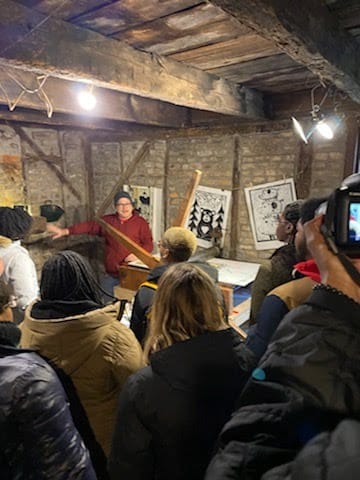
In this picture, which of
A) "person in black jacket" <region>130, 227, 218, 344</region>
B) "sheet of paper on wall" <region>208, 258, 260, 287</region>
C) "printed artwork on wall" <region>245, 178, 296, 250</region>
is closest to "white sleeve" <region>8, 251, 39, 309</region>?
→ "person in black jacket" <region>130, 227, 218, 344</region>

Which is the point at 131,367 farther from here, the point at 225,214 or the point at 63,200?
the point at 63,200

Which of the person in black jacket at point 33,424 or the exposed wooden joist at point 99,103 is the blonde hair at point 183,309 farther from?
the exposed wooden joist at point 99,103

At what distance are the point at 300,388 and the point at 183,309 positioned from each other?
2.37 ft

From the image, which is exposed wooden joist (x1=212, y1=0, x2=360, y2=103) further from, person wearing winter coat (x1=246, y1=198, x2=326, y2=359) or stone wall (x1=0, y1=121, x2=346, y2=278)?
stone wall (x1=0, y1=121, x2=346, y2=278)

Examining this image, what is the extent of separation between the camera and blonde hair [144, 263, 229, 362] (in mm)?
1217

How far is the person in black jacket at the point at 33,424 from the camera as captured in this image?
3.38ft

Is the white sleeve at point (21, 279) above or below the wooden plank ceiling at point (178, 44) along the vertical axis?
below

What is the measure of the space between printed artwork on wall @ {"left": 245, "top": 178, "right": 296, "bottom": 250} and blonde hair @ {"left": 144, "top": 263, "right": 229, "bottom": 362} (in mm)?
2722

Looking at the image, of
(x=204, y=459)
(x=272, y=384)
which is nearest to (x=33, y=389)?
(x=204, y=459)

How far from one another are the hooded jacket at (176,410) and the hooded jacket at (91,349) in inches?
11.4

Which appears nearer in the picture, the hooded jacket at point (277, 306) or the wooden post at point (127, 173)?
the hooded jacket at point (277, 306)

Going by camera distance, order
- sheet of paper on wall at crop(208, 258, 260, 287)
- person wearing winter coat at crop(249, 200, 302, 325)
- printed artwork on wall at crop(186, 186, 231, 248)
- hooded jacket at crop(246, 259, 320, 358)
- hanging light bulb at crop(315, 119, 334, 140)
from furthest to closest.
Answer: printed artwork on wall at crop(186, 186, 231, 248) → sheet of paper on wall at crop(208, 258, 260, 287) → hanging light bulb at crop(315, 119, 334, 140) → person wearing winter coat at crop(249, 200, 302, 325) → hooded jacket at crop(246, 259, 320, 358)

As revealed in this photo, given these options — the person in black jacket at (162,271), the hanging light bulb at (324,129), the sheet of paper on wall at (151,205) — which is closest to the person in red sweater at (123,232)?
the sheet of paper on wall at (151,205)

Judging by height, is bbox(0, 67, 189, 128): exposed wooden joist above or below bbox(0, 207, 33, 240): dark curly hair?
above
